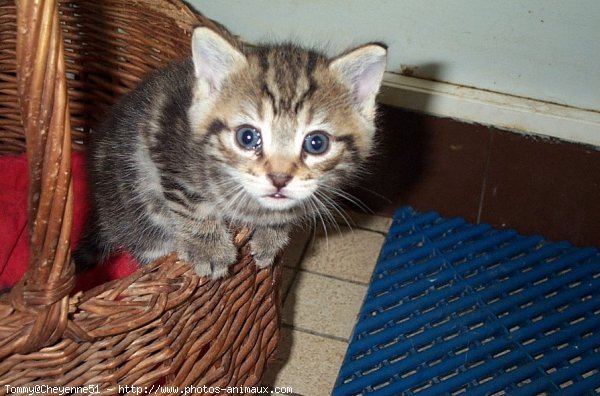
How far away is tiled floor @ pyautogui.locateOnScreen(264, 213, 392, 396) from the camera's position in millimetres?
1703

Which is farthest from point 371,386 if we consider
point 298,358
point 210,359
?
point 210,359

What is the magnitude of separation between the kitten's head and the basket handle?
0.40 meters

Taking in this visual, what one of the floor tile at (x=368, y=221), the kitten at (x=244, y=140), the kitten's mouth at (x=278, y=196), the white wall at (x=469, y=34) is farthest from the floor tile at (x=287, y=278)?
the kitten's mouth at (x=278, y=196)

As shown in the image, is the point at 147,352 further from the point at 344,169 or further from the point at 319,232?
the point at 319,232

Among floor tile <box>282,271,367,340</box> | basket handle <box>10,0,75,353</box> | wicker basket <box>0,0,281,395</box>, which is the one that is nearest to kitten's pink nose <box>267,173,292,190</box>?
wicker basket <box>0,0,281,395</box>

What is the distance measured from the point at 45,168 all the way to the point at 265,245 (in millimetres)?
558

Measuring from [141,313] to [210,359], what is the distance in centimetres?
24

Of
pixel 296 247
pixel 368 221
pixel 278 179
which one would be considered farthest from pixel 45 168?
pixel 368 221

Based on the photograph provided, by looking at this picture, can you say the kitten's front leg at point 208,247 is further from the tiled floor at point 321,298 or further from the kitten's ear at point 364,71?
the tiled floor at point 321,298

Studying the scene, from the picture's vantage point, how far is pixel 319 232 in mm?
2146

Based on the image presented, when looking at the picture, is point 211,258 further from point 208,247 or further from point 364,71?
point 364,71

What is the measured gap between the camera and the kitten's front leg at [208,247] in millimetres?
1192

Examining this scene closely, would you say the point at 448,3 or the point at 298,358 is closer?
the point at 298,358

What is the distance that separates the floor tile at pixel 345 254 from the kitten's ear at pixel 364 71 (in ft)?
2.46
